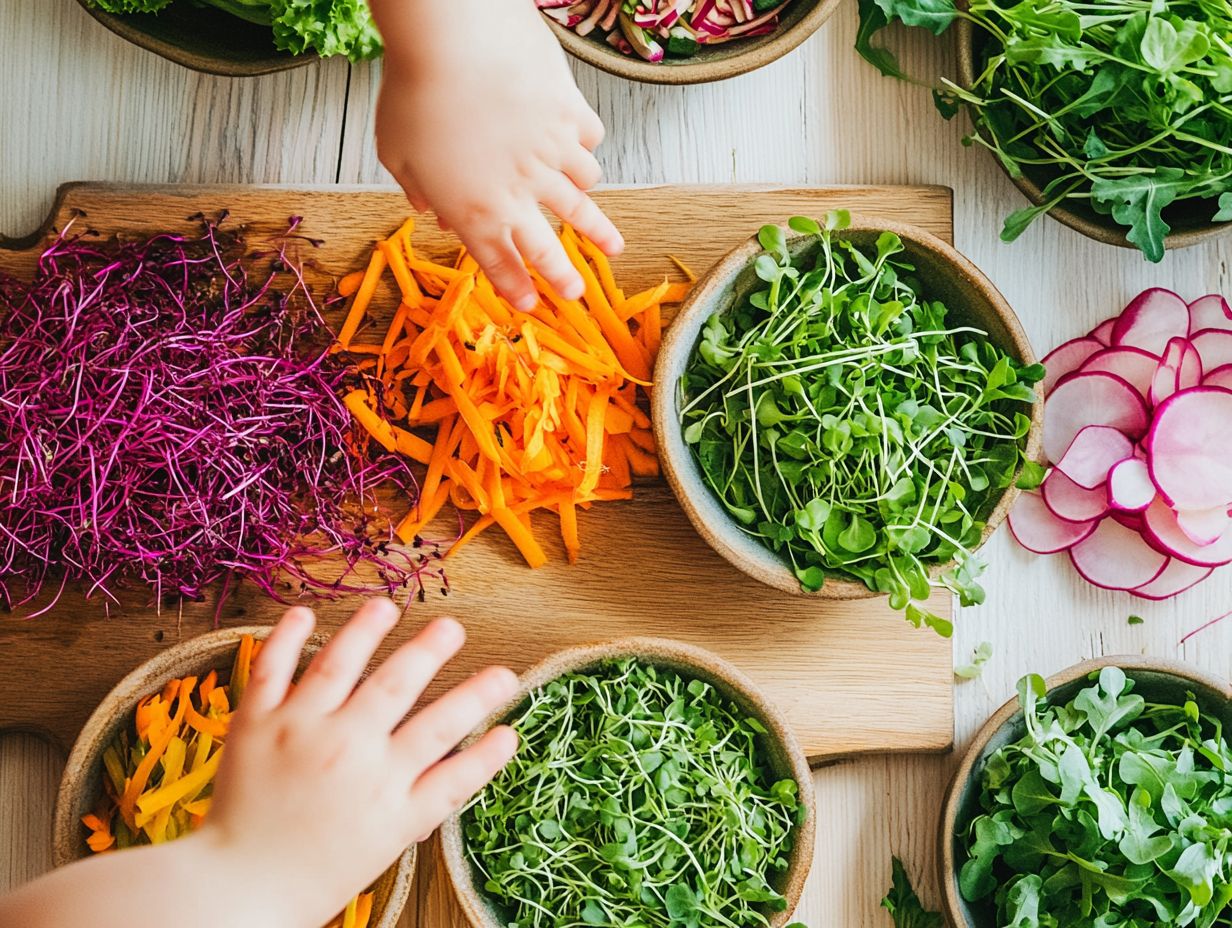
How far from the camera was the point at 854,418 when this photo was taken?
4.13 feet

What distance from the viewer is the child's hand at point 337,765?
3.10ft

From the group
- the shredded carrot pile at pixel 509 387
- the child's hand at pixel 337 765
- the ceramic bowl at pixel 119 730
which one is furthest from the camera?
the shredded carrot pile at pixel 509 387

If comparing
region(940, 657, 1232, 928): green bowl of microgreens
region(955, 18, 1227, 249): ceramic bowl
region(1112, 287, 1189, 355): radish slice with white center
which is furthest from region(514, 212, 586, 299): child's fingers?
region(1112, 287, 1189, 355): radish slice with white center

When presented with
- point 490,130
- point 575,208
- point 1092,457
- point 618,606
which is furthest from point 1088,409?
point 490,130

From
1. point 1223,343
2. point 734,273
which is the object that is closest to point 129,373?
point 734,273

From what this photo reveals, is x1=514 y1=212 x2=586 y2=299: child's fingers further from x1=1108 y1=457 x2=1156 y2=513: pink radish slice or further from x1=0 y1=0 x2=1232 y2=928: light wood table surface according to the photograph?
x1=1108 y1=457 x2=1156 y2=513: pink radish slice

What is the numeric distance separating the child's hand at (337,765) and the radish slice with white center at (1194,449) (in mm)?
973

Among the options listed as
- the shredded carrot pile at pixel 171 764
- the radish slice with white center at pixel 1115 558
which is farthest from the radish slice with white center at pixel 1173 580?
the shredded carrot pile at pixel 171 764

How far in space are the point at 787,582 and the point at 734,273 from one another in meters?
0.37

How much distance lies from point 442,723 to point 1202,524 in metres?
1.07

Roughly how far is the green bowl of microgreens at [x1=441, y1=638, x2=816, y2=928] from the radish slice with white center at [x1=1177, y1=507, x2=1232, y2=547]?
63 centimetres

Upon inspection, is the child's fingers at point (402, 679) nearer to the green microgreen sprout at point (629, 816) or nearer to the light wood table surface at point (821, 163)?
the green microgreen sprout at point (629, 816)

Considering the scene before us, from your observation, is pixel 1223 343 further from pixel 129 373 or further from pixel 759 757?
pixel 129 373

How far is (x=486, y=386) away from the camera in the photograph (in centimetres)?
132
